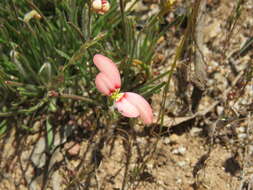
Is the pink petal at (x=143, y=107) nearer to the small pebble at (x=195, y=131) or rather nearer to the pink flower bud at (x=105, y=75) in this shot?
the pink flower bud at (x=105, y=75)

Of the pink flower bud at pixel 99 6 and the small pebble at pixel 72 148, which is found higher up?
the pink flower bud at pixel 99 6

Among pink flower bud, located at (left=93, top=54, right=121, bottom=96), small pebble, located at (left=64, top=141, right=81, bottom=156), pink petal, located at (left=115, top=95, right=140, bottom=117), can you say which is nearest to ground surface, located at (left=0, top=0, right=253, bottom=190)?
small pebble, located at (left=64, top=141, right=81, bottom=156)

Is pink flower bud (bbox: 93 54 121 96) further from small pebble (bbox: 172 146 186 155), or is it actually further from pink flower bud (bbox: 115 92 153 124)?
small pebble (bbox: 172 146 186 155)

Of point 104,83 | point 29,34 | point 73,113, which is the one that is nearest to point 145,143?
point 73,113

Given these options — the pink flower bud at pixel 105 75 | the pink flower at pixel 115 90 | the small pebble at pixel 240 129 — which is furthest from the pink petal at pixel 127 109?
the small pebble at pixel 240 129

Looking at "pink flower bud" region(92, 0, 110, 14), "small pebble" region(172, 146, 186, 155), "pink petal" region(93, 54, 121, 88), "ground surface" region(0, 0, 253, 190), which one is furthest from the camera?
"small pebble" region(172, 146, 186, 155)

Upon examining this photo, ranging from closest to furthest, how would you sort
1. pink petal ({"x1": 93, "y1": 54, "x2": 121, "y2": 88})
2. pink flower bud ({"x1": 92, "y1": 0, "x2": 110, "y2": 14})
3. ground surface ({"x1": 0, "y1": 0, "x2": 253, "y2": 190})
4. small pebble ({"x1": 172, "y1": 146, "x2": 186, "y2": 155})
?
pink petal ({"x1": 93, "y1": 54, "x2": 121, "y2": 88}) → pink flower bud ({"x1": 92, "y1": 0, "x2": 110, "y2": 14}) → ground surface ({"x1": 0, "y1": 0, "x2": 253, "y2": 190}) → small pebble ({"x1": 172, "y1": 146, "x2": 186, "y2": 155})

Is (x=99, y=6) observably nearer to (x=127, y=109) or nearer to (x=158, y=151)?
(x=127, y=109)

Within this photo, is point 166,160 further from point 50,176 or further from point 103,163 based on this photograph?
point 50,176
